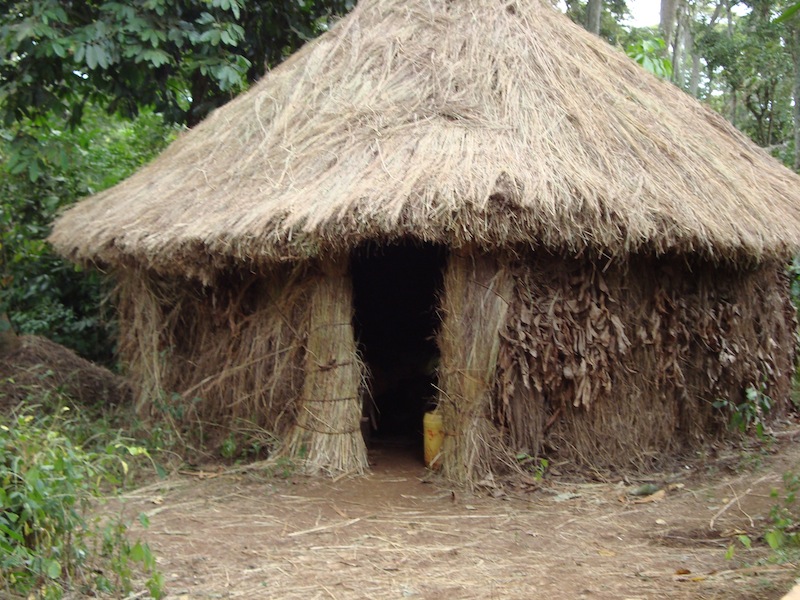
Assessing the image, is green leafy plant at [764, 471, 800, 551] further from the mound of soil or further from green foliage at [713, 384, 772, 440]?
the mound of soil

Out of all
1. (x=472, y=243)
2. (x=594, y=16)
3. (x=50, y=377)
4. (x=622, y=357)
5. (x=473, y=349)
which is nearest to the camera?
(x=472, y=243)

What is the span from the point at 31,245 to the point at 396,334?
12.9ft

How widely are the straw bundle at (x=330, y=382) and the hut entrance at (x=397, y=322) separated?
6.64 ft

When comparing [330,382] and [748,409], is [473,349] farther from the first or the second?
[748,409]

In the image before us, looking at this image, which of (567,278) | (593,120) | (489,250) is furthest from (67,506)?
(593,120)

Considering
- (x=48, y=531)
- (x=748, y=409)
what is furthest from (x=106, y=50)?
(x=748, y=409)

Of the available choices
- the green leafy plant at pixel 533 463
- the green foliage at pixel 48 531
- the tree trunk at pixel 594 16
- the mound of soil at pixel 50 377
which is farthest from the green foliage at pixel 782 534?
the tree trunk at pixel 594 16

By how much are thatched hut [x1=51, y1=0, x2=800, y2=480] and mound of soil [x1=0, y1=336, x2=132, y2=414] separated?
89 centimetres

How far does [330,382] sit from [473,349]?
40.2 inches

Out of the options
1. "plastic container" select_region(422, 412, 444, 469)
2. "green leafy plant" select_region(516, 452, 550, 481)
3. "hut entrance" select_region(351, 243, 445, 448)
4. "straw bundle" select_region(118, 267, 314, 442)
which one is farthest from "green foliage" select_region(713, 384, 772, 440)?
"straw bundle" select_region(118, 267, 314, 442)

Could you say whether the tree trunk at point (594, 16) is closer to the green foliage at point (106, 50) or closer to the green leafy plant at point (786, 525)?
the green foliage at point (106, 50)

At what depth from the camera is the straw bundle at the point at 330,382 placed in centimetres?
607

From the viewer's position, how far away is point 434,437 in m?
6.18

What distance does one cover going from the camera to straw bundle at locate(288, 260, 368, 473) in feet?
19.9
